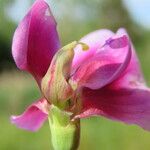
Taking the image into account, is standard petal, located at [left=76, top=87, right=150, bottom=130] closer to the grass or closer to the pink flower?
the pink flower

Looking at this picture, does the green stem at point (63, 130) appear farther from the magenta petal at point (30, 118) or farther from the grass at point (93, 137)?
the grass at point (93, 137)

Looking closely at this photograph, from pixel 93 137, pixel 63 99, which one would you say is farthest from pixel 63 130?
pixel 93 137

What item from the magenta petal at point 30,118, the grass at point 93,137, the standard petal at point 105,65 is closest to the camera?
the standard petal at point 105,65

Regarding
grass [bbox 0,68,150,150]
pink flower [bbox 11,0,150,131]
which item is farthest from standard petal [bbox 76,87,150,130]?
grass [bbox 0,68,150,150]

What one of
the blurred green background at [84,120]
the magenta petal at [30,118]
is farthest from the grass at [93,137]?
the magenta petal at [30,118]

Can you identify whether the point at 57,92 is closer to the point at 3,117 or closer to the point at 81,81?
the point at 81,81
